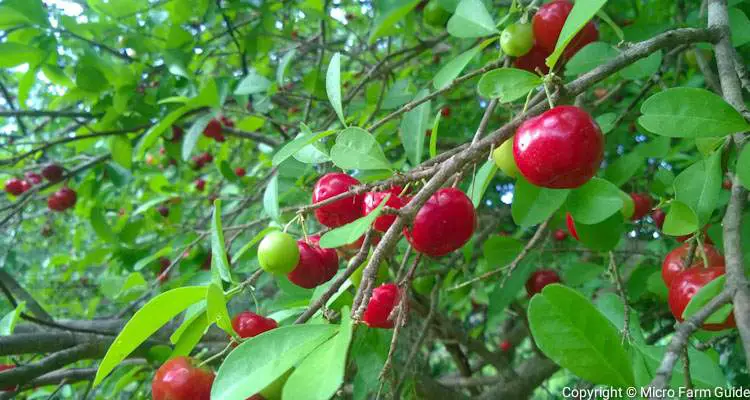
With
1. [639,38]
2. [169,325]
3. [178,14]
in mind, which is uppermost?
[178,14]

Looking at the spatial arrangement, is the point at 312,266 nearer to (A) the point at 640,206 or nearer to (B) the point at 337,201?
(B) the point at 337,201

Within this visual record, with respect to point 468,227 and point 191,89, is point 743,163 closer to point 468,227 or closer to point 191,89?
point 468,227

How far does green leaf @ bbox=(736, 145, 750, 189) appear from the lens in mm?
953

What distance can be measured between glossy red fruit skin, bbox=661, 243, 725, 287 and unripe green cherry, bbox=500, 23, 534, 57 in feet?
1.76

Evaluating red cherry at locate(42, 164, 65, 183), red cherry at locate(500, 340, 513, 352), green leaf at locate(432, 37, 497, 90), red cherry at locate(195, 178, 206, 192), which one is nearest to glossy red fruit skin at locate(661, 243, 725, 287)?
green leaf at locate(432, 37, 497, 90)

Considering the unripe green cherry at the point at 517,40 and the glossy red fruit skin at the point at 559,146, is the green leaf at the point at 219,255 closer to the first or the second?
the glossy red fruit skin at the point at 559,146

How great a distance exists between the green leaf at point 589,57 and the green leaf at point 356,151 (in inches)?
24.8

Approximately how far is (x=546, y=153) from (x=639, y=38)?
1212 mm

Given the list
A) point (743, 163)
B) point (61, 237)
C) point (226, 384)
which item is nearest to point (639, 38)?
point (743, 163)

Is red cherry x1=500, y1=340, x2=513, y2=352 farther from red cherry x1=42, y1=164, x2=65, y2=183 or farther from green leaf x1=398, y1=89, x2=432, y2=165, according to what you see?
red cherry x1=42, y1=164, x2=65, y2=183

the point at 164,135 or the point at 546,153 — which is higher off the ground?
the point at 546,153

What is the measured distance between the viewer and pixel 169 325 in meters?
1.86

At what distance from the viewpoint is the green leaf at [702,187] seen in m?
1.07

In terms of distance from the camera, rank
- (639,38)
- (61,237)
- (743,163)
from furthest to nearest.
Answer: (61,237) → (639,38) → (743,163)
